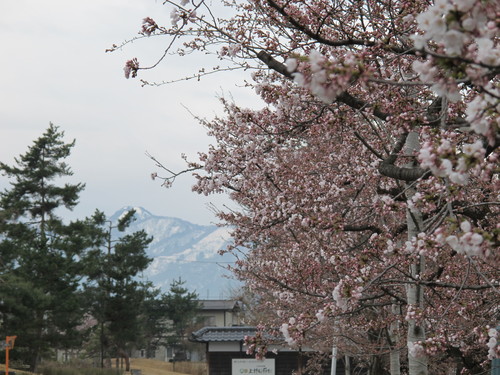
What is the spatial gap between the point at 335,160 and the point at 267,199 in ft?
4.25

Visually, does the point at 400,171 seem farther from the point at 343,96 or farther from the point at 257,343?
the point at 257,343

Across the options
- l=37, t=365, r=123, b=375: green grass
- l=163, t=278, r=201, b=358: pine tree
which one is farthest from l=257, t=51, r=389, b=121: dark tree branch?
l=163, t=278, r=201, b=358: pine tree

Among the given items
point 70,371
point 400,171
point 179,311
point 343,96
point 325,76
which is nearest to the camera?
point 325,76

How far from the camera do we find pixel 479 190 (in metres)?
8.16

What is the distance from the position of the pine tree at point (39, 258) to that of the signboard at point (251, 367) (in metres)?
9.65

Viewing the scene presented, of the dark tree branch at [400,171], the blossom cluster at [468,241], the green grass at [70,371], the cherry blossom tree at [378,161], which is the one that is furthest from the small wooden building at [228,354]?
the blossom cluster at [468,241]

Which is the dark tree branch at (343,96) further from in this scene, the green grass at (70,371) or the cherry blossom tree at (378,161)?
the green grass at (70,371)

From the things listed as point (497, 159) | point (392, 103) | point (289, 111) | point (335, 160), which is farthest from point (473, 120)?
point (335, 160)

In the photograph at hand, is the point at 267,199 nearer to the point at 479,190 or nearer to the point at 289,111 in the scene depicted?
the point at 289,111

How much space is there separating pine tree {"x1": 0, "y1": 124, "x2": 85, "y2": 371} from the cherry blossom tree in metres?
20.7

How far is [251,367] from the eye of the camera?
2547cm

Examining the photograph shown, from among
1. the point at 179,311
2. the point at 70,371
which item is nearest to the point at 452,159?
the point at 70,371

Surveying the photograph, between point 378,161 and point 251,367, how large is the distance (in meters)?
18.7

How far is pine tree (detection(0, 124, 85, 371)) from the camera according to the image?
97.0 feet
